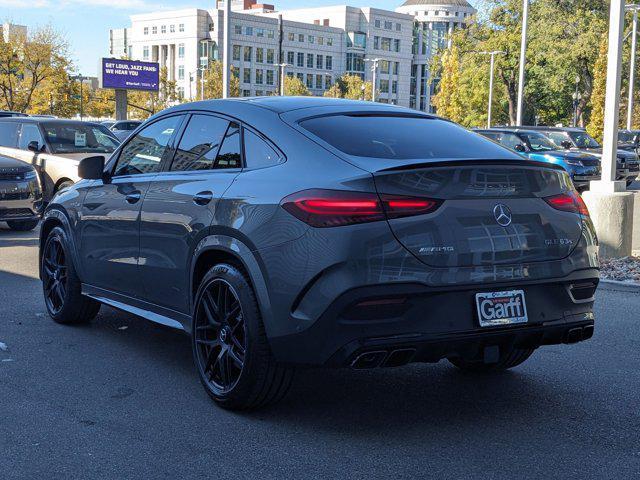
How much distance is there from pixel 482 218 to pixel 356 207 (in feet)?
2.09

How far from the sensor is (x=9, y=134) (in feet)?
55.7

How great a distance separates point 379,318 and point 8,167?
10.6 meters

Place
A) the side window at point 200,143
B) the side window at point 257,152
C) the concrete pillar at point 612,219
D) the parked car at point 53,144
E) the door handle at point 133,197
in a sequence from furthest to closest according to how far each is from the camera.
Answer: the parked car at point 53,144 → the concrete pillar at point 612,219 → the door handle at point 133,197 → the side window at point 200,143 → the side window at point 257,152

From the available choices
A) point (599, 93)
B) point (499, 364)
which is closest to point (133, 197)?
point (499, 364)

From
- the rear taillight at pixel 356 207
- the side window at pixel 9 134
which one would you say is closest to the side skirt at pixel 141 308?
the rear taillight at pixel 356 207

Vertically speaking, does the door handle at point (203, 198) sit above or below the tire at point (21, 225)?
above

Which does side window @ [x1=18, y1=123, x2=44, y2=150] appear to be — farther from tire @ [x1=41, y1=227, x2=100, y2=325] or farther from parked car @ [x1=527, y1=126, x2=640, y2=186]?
parked car @ [x1=527, y1=126, x2=640, y2=186]

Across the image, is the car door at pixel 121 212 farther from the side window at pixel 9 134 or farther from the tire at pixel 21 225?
the side window at pixel 9 134

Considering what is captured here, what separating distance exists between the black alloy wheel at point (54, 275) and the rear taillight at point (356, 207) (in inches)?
129

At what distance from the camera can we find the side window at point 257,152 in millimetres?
4758

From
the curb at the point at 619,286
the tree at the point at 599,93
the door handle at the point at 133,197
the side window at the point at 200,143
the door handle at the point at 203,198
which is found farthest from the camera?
the tree at the point at 599,93

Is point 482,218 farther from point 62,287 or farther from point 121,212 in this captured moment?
point 62,287

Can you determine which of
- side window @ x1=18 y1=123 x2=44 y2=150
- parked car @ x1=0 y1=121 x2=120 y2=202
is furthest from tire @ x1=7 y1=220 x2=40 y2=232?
side window @ x1=18 y1=123 x2=44 y2=150

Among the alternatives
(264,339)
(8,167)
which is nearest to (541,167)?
(264,339)
